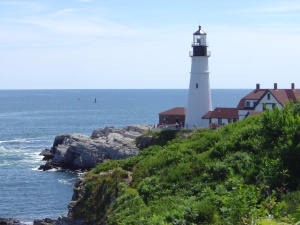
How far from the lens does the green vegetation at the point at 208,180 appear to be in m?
14.7

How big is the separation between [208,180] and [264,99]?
3429 centimetres

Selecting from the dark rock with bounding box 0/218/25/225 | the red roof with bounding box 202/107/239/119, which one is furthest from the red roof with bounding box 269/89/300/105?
the dark rock with bounding box 0/218/25/225

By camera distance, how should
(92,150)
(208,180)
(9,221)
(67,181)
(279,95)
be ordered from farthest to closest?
(92,150) → (67,181) → (279,95) → (9,221) → (208,180)

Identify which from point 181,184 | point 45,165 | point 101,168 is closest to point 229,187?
point 181,184

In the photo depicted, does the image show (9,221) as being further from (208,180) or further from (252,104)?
(252,104)

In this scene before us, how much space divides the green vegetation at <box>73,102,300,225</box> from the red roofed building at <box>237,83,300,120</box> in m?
25.5

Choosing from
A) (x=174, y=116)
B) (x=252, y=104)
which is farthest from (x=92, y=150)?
(x=252, y=104)

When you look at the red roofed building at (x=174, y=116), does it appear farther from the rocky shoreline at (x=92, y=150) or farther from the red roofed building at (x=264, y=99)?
the red roofed building at (x=264, y=99)

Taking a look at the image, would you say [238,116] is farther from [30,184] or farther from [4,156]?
[4,156]

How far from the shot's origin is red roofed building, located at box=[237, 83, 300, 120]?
5175cm

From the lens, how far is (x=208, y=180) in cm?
1925

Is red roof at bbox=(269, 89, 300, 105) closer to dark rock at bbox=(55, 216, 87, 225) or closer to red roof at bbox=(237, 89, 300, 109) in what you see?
red roof at bbox=(237, 89, 300, 109)

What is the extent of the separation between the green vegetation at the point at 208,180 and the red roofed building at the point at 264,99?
25.5 metres

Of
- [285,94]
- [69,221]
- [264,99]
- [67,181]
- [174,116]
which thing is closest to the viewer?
[69,221]
